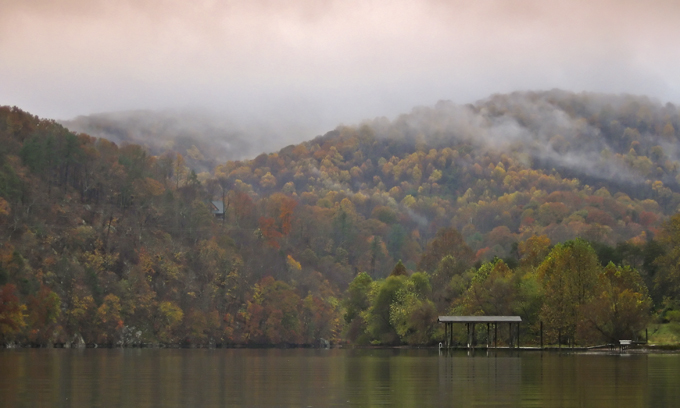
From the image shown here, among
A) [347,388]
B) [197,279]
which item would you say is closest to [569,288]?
[347,388]

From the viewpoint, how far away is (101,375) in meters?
49.2

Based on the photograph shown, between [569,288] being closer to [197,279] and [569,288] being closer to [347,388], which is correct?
[347,388]

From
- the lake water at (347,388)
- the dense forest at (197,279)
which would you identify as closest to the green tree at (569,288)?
the dense forest at (197,279)

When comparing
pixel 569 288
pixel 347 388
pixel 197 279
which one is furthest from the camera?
pixel 197 279

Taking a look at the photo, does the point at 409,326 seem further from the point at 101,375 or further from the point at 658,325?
the point at 101,375

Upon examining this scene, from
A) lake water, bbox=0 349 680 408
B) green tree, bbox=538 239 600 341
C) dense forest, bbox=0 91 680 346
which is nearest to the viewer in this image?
lake water, bbox=0 349 680 408

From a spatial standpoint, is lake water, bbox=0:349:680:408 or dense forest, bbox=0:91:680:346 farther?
dense forest, bbox=0:91:680:346

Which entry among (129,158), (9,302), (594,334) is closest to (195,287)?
(129,158)

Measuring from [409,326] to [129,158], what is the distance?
9344 centimetres

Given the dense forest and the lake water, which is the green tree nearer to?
the dense forest

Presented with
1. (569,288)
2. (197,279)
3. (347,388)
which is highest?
(197,279)

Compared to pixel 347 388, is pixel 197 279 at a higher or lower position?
higher

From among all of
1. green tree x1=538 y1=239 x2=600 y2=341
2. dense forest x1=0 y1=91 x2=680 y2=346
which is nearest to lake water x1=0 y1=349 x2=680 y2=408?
green tree x1=538 y1=239 x2=600 y2=341

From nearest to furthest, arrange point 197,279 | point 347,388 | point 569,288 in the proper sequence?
point 347,388
point 569,288
point 197,279
